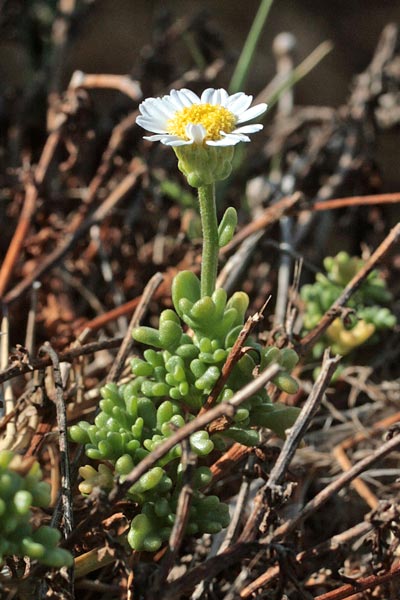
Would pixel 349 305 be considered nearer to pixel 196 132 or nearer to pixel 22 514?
pixel 196 132

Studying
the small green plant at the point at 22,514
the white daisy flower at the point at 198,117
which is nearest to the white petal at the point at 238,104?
the white daisy flower at the point at 198,117

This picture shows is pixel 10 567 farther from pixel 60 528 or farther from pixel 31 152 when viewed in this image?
pixel 31 152

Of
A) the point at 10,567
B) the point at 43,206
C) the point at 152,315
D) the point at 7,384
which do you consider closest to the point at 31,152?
the point at 43,206

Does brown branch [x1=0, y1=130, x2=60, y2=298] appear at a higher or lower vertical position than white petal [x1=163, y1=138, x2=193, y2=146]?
lower

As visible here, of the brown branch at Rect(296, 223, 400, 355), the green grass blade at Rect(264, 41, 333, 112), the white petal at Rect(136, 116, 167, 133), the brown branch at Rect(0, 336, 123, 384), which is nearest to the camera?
the white petal at Rect(136, 116, 167, 133)

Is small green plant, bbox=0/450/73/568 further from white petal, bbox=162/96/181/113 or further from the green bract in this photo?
white petal, bbox=162/96/181/113

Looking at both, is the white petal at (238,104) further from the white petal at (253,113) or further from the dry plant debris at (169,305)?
the dry plant debris at (169,305)

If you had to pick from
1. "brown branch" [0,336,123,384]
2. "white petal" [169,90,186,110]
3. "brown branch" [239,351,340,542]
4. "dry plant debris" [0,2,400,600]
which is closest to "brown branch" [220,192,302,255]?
"dry plant debris" [0,2,400,600]
